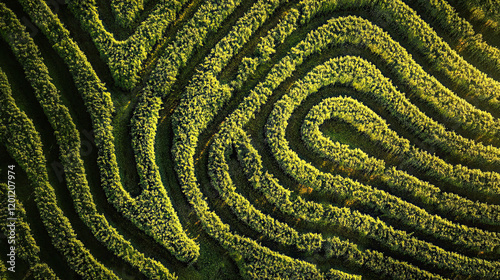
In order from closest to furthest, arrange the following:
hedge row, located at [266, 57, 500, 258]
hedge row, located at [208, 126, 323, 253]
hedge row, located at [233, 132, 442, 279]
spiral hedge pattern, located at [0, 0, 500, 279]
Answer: spiral hedge pattern, located at [0, 0, 500, 279], hedge row, located at [208, 126, 323, 253], hedge row, located at [233, 132, 442, 279], hedge row, located at [266, 57, 500, 258]

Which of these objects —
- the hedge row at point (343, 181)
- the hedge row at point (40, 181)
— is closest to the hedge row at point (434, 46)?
the hedge row at point (343, 181)

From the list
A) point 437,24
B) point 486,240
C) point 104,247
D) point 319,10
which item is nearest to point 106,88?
point 104,247

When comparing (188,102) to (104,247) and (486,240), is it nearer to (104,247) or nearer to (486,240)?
(104,247)

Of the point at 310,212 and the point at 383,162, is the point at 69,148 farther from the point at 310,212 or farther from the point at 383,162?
the point at 383,162

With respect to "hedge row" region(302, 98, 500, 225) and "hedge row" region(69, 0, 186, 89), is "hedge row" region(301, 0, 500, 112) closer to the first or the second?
"hedge row" region(302, 98, 500, 225)

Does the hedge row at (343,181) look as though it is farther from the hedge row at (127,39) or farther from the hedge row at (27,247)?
the hedge row at (27,247)

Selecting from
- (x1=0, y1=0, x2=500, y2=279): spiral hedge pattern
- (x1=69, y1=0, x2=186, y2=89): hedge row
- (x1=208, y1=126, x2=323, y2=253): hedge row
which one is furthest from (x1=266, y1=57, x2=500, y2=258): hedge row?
(x1=69, y1=0, x2=186, y2=89): hedge row

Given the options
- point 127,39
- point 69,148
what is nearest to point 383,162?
point 127,39
